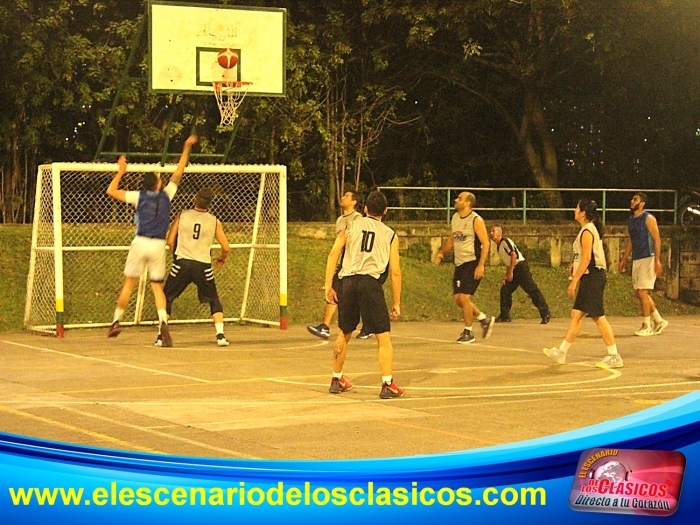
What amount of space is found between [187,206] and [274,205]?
5637mm

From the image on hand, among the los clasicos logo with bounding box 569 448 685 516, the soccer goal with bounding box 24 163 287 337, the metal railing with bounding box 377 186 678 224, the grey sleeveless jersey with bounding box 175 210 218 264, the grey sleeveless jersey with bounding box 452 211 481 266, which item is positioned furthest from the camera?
the metal railing with bounding box 377 186 678 224

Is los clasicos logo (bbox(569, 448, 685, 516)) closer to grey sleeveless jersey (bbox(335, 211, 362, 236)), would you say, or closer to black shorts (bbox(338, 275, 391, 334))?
black shorts (bbox(338, 275, 391, 334))

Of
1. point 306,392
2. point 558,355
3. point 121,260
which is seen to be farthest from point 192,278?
point 121,260

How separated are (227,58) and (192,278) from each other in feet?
17.4

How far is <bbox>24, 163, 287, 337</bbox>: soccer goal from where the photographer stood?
17516 millimetres

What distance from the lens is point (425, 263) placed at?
2550cm

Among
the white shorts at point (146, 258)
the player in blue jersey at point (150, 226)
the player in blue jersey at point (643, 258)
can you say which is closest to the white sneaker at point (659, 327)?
the player in blue jersey at point (643, 258)

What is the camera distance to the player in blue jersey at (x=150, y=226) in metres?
14.9

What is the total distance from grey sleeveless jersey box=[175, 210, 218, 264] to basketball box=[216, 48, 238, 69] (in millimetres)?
4767

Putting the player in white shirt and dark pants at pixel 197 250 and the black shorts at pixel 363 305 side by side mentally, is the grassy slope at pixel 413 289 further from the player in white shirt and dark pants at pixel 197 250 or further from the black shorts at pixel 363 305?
the black shorts at pixel 363 305

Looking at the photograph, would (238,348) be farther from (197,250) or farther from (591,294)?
(591,294)

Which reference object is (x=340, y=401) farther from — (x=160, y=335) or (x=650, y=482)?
(x=650, y=482)

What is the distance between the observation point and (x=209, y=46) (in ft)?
63.7

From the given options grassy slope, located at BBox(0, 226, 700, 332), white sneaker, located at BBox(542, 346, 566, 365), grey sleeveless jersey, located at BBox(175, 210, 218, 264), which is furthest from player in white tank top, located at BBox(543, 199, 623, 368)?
grassy slope, located at BBox(0, 226, 700, 332)
